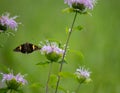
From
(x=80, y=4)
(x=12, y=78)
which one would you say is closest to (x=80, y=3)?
(x=80, y=4)

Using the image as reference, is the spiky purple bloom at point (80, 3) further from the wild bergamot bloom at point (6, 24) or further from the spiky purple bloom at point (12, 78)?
the spiky purple bloom at point (12, 78)

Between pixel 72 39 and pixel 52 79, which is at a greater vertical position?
pixel 72 39

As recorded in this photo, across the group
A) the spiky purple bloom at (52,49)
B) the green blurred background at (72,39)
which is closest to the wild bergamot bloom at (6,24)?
the spiky purple bloom at (52,49)

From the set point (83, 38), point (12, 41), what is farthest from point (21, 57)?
point (83, 38)

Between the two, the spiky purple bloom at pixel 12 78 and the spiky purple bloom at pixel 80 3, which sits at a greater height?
the spiky purple bloom at pixel 80 3

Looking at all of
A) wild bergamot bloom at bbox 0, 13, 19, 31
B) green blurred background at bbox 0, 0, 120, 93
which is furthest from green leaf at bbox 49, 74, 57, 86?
green blurred background at bbox 0, 0, 120, 93

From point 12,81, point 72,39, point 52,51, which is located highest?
point 72,39

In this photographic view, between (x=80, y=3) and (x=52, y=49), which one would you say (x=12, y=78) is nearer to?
(x=52, y=49)
